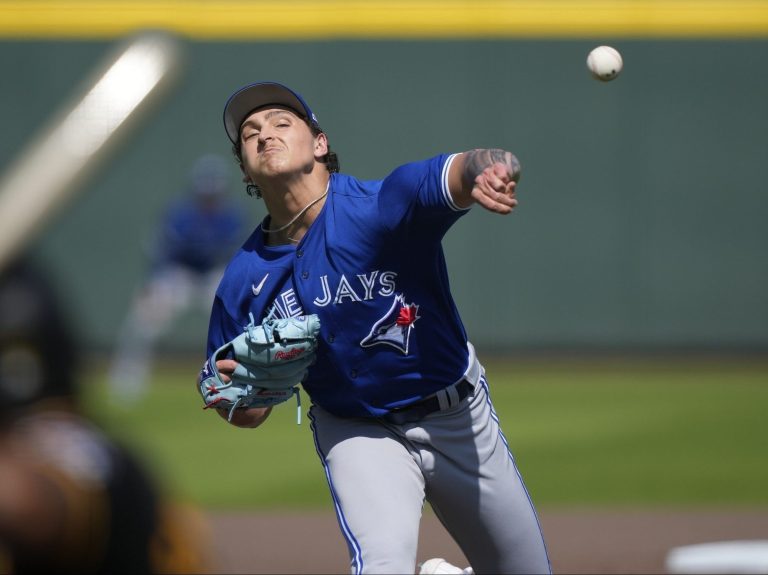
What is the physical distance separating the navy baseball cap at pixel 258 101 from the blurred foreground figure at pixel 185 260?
7.94m

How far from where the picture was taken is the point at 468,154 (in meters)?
3.69

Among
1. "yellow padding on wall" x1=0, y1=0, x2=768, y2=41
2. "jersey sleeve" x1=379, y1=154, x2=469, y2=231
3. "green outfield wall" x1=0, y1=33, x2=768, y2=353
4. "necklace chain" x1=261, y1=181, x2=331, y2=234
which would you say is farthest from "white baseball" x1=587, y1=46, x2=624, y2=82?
"yellow padding on wall" x1=0, y1=0, x2=768, y2=41

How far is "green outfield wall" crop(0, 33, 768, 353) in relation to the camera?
1336cm

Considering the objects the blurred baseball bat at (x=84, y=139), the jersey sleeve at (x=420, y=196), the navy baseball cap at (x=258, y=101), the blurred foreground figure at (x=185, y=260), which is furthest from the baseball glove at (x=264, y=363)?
the blurred foreground figure at (x=185, y=260)

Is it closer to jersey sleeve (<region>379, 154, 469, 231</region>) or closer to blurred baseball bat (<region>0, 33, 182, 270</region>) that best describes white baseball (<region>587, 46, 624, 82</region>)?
jersey sleeve (<region>379, 154, 469, 231</region>)

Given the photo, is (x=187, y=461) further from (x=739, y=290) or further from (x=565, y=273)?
(x=739, y=290)

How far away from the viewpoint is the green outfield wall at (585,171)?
13.4m

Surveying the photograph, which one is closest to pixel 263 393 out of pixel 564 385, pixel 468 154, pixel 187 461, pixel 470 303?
pixel 468 154

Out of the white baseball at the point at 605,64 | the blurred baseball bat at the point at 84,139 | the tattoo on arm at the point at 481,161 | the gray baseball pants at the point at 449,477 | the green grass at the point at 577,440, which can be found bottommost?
the green grass at the point at 577,440

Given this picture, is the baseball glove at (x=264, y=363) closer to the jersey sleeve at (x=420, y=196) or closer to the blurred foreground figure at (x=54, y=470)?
the jersey sleeve at (x=420, y=196)

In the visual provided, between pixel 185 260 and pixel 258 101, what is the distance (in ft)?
27.7

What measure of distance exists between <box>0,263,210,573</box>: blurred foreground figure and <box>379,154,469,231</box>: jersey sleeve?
1794 mm

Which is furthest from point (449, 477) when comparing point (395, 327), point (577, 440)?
point (577, 440)

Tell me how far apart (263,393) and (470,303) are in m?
9.39
